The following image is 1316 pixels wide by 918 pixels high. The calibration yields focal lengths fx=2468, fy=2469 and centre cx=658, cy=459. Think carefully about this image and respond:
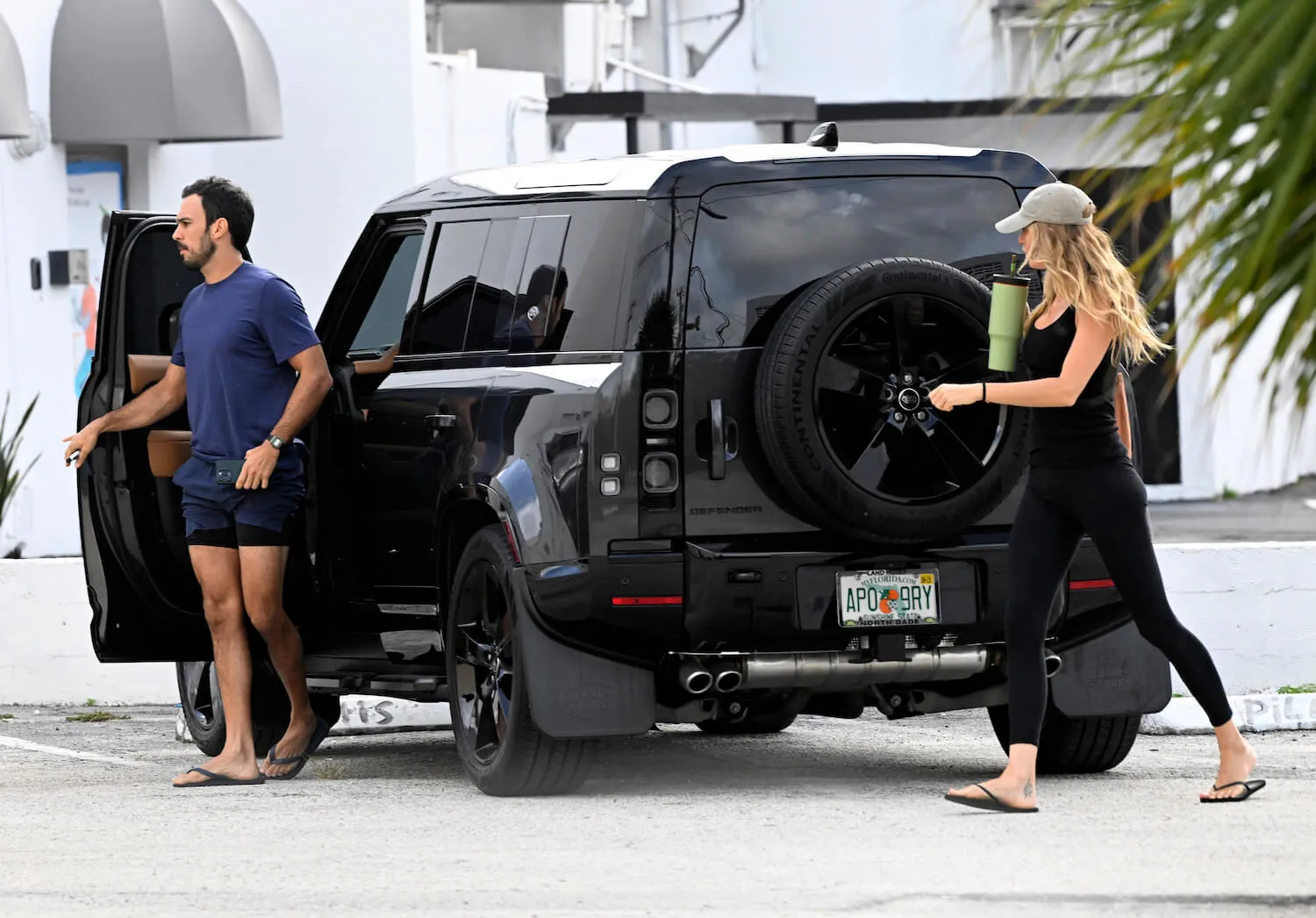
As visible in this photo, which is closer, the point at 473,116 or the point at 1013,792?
the point at 1013,792

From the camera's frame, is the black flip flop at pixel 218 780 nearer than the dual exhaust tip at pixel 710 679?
No

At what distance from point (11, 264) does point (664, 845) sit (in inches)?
426

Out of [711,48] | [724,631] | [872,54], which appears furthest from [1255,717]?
[711,48]

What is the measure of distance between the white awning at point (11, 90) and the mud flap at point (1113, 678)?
9.26 meters

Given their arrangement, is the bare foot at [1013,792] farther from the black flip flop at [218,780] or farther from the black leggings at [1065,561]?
the black flip flop at [218,780]

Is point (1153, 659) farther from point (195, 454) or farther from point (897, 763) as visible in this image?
point (195, 454)

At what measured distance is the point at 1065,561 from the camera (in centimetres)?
701

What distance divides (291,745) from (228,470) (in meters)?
1.01

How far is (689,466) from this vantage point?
7133 millimetres

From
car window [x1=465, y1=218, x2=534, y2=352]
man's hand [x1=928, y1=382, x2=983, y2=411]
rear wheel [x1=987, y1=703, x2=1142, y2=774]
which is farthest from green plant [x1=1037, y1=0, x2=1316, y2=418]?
rear wheel [x1=987, y1=703, x2=1142, y2=774]

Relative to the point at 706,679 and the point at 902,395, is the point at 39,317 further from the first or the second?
the point at 902,395

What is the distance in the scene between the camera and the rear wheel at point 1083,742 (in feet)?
25.9

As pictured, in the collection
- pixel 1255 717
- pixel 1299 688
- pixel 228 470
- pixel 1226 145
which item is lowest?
pixel 1299 688

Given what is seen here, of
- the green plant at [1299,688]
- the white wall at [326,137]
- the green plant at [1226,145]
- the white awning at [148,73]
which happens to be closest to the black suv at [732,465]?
the green plant at [1299,688]
